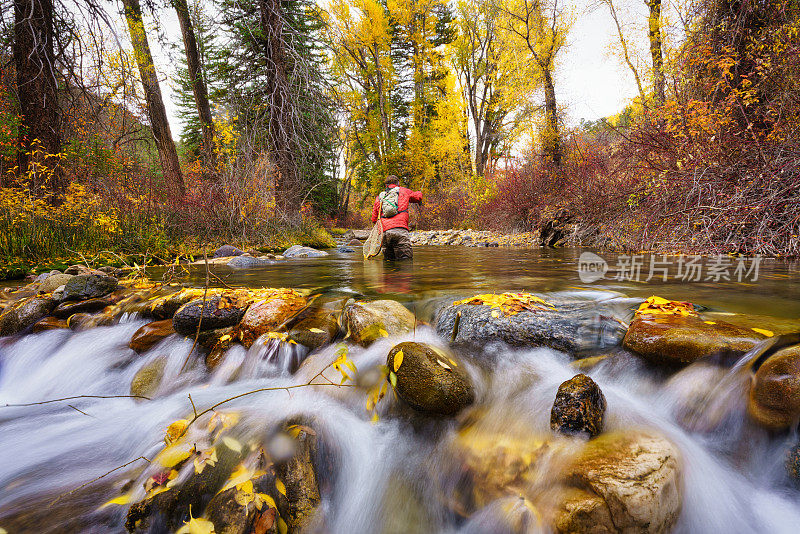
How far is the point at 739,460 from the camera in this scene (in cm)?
181

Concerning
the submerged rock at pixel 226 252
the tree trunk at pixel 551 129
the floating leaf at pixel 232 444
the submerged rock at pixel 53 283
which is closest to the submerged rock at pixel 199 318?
the floating leaf at pixel 232 444

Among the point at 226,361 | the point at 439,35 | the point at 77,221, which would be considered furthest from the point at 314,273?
the point at 439,35

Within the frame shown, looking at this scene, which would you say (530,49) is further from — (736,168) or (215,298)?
(215,298)

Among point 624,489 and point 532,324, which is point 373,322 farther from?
point 624,489

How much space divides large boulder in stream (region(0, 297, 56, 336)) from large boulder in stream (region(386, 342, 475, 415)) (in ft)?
13.5

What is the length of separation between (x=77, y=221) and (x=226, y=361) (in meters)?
6.04

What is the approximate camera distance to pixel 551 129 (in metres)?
13.9

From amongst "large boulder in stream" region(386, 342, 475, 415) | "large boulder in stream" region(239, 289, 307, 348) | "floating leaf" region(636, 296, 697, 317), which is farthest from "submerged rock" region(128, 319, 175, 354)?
"floating leaf" region(636, 296, 697, 317)

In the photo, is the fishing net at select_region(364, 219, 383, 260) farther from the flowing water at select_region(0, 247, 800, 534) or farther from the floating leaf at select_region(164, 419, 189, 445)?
the floating leaf at select_region(164, 419, 189, 445)

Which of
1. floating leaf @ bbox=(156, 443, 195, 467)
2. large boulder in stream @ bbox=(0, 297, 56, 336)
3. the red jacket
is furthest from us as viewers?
the red jacket

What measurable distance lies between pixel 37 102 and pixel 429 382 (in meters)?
9.53

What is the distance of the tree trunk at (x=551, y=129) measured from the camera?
1399cm

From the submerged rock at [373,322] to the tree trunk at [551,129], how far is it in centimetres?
1304

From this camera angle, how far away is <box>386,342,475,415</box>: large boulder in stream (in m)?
2.19
